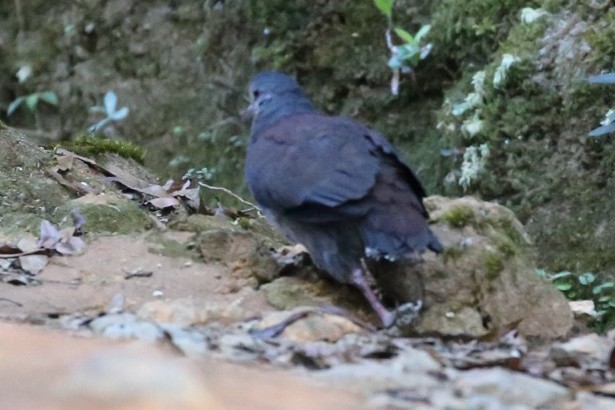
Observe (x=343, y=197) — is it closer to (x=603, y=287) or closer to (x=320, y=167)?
(x=320, y=167)

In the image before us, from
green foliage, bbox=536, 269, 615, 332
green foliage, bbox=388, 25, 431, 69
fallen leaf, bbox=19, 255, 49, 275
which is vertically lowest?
green foliage, bbox=536, 269, 615, 332

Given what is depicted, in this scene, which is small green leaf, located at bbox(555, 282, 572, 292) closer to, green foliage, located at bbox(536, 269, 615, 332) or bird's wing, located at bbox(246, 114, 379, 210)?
green foliage, located at bbox(536, 269, 615, 332)

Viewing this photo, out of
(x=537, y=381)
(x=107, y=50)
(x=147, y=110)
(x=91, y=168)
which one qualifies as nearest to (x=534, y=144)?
(x=91, y=168)

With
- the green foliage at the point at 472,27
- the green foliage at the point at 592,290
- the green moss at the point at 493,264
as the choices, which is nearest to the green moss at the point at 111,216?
the green moss at the point at 493,264

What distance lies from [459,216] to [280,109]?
1081 mm

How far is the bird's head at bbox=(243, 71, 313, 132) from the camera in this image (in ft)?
13.0

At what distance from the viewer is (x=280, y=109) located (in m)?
3.98

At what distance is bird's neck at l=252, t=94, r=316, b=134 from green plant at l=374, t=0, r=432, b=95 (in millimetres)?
2694

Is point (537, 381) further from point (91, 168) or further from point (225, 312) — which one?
point (91, 168)

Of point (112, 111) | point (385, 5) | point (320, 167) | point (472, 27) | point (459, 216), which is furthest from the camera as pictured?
A: point (112, 111)

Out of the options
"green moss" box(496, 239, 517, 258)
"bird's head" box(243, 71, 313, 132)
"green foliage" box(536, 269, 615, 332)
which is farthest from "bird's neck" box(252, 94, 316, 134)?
"green foliage" box(536, 269, 615, 332)

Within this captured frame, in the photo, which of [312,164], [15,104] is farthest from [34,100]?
[312,164]

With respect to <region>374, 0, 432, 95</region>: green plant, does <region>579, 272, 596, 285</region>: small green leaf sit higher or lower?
lower

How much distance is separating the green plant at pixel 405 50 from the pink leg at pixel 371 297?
3.76 meters
